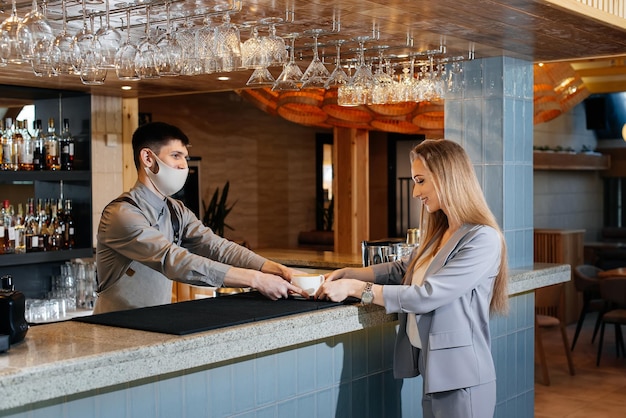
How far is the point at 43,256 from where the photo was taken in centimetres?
582

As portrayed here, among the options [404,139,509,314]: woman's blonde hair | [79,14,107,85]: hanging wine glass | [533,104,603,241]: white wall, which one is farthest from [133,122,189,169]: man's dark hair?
[533,104,603,241]: white wall

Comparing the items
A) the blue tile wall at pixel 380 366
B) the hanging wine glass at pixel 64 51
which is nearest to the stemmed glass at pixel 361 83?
the blue tile wall at pixel 380 366

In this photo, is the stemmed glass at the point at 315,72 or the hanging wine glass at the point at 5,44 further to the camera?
the stemmed glass at the point at 315,72

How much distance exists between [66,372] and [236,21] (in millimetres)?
1969

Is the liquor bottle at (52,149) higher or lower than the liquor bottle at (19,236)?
higher

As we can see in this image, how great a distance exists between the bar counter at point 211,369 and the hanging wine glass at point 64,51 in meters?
0.96

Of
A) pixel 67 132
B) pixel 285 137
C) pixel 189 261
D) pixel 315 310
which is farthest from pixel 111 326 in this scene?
pixel 285 137

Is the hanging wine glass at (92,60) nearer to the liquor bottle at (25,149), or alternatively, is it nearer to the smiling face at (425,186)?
the smiling face at (425,186)

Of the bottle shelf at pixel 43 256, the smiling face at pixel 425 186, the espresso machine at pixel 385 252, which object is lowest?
the bottle shelf at pixel 43 256

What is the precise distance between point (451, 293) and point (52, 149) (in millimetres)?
3740

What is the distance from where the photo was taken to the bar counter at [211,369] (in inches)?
92.4

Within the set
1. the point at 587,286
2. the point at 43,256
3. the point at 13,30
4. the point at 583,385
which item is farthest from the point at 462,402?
the point at 587,286

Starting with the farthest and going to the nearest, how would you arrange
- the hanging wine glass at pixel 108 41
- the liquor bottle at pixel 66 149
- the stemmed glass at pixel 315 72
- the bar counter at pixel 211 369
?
the liquor bottle at pixel 66 149
the stemmed glass at pixel 315 72
the hanging wine glass at pixel 108 41
the bar counter at pixel 211 369

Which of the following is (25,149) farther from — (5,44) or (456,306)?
(456,306)
